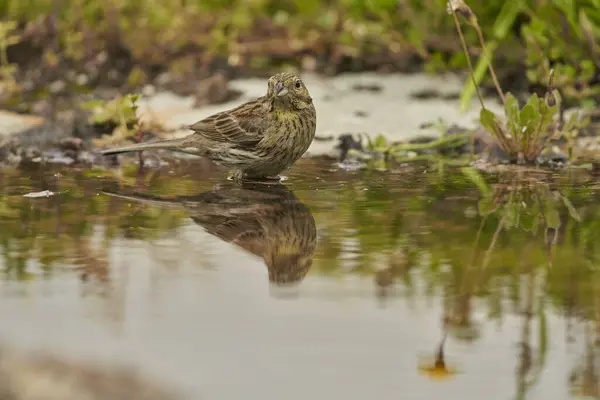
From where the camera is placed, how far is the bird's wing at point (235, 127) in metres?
5.27

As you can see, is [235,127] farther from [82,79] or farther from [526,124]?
[82,79]

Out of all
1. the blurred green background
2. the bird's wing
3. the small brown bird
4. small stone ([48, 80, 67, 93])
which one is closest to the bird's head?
the small brown bird

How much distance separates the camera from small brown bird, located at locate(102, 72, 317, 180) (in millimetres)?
5195

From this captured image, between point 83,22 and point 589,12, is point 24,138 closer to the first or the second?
point 83,22

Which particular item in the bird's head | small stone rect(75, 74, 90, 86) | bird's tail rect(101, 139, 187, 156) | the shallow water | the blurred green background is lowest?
the shallow water

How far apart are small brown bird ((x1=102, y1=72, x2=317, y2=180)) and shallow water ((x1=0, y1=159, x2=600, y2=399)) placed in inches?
13.9

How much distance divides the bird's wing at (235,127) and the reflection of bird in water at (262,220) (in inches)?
10.0

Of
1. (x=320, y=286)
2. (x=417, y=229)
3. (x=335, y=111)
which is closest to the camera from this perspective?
(x=320, y=286)

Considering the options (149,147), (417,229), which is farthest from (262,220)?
(149,147)

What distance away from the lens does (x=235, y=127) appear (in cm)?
539

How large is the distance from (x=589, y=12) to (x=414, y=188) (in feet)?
7.55

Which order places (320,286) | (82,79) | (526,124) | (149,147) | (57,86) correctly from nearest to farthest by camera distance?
(320,286) → (526,124) → (149,147) → (57,86) → (82,79)

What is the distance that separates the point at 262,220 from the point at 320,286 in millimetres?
1087

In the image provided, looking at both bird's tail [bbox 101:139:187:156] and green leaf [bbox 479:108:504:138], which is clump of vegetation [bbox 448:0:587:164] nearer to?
green leaf [bbox 479:108:504:138]
